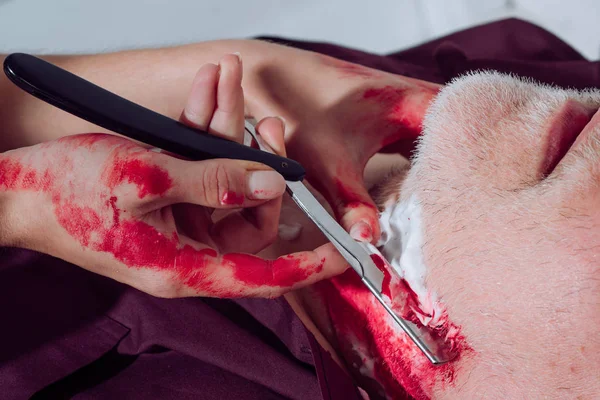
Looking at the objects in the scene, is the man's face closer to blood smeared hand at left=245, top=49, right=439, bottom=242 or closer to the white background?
blood smeared hand at left=245, top=49, right=439, bottom=242

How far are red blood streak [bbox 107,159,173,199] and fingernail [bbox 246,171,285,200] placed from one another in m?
0.07

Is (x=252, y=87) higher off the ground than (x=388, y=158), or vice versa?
(x=252, y=87)

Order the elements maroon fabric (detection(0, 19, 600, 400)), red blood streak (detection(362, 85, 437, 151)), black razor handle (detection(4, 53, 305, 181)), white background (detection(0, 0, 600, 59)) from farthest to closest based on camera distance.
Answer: white background (detection(0, 0, 600, 59))
red blood streak (detection(362, 85, 437, 151))
maroon fabric (detection(0, 19, 600, 400))
black razor handle (detection(4, 53, 305, 181))

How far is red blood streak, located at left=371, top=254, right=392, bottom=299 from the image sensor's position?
499 millimetres

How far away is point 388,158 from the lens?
74cm

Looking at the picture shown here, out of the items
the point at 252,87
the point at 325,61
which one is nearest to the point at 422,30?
the point at 325,61

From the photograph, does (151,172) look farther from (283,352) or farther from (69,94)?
(283,352)

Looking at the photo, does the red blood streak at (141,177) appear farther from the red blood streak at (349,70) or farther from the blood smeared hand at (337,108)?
the red blood streak at (349,70)

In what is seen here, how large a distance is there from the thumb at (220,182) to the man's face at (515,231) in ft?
0.54

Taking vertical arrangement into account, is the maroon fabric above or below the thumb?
below

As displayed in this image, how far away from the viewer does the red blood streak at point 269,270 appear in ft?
1.60

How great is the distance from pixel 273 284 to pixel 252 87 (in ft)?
0.92

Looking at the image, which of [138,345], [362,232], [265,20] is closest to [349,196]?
[362,232]

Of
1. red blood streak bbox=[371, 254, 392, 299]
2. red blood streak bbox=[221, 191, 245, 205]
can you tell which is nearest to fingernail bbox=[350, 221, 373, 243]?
red blood streak bbox=[371, 254, 392, 299]
